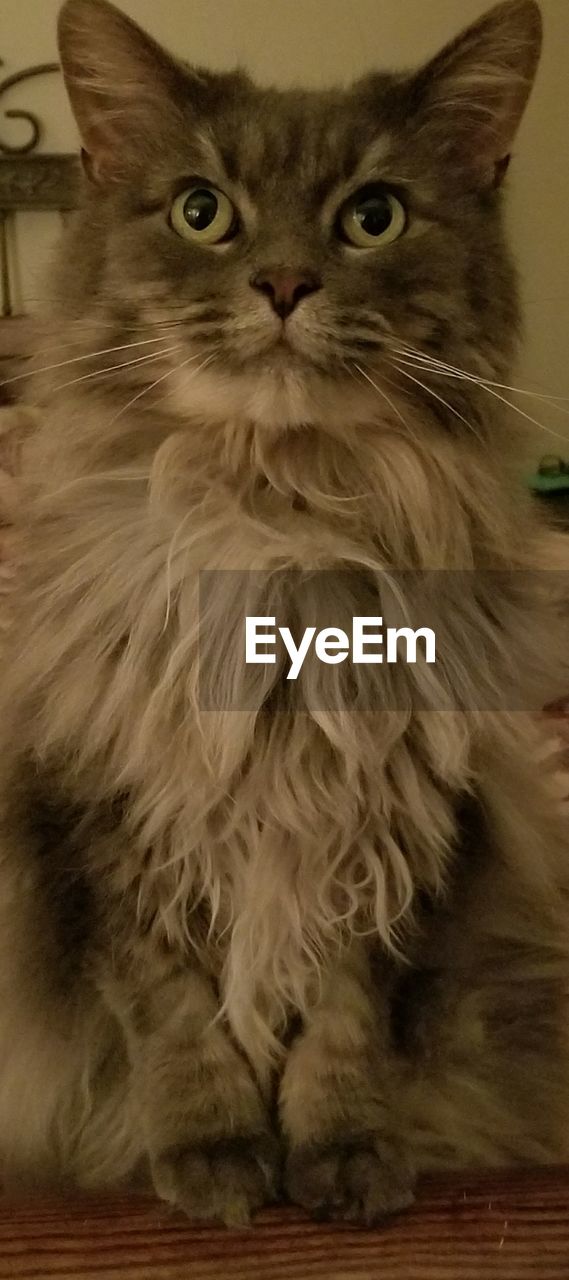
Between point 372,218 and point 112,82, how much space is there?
1.01 ft

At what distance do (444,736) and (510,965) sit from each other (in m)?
0.30

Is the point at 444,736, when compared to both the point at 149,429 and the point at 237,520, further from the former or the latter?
the point at 149,429

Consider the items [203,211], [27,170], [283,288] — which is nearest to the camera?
[283,288]

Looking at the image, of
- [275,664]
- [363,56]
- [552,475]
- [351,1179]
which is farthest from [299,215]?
[363,56]

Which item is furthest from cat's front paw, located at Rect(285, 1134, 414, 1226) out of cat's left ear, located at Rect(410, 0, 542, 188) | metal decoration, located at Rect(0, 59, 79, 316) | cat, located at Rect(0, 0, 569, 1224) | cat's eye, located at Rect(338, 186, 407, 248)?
metal decoration, located at Rect(0, 59, 79, 316)

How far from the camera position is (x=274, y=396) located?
964mm

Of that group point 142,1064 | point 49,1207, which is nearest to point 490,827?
point 142,1064

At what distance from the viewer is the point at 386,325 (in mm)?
970

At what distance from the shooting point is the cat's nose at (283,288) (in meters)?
0.93

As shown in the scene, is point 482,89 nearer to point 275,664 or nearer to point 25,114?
point 275,664

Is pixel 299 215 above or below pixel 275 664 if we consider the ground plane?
above

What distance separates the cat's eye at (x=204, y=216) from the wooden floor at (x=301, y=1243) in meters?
0.88

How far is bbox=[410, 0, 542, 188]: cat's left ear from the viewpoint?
1.05 m

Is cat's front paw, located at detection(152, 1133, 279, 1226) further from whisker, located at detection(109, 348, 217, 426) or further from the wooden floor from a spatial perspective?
whisker, located at detection(109, 348, 217, 426)
